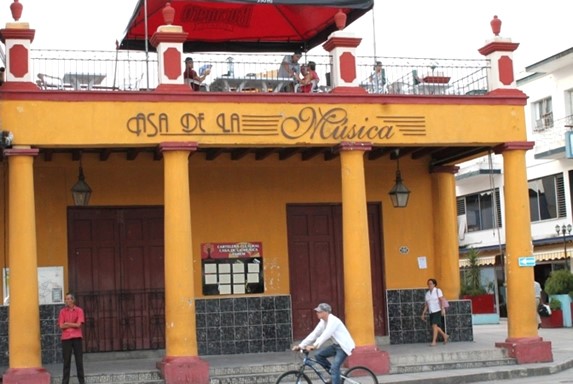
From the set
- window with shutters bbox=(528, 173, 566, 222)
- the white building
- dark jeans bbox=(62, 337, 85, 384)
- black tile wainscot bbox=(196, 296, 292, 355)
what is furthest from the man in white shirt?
window with shutters bbox=(528, 173, 566, 222)

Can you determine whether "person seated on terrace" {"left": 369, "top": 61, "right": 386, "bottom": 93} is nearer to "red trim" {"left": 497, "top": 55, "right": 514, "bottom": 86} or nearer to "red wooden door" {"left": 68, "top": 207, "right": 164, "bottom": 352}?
"red trim" {"left": 497, "top": 55, "right": 514, "bottom": 86}

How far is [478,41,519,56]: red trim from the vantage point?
63.9ft

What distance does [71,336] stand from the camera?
55.4 ft

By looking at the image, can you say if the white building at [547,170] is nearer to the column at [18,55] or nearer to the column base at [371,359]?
the column base at [371,359]

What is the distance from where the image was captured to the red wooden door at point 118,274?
19.9 metres

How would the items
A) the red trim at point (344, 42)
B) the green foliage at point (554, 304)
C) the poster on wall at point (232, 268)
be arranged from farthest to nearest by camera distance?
the green foliage at point (554, 304) → the poster on wall at point (232, 268) → the red trim at point (344, 42)

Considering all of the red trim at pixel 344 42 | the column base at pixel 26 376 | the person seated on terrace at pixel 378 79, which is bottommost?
the column base at pixel 26 376

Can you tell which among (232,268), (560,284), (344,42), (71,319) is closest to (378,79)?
(344,42)

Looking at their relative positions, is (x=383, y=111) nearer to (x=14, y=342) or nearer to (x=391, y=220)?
(x=391, y=220)

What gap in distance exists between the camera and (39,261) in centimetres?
1956

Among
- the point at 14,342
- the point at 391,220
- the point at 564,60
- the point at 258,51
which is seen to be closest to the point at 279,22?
the point at 258,51

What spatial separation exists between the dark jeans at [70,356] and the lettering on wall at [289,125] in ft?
12.1

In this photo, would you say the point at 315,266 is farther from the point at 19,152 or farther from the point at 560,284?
the point at 560,284

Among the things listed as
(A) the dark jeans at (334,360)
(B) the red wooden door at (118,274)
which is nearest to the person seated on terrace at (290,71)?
(B) the red wooden door at (118,274)
